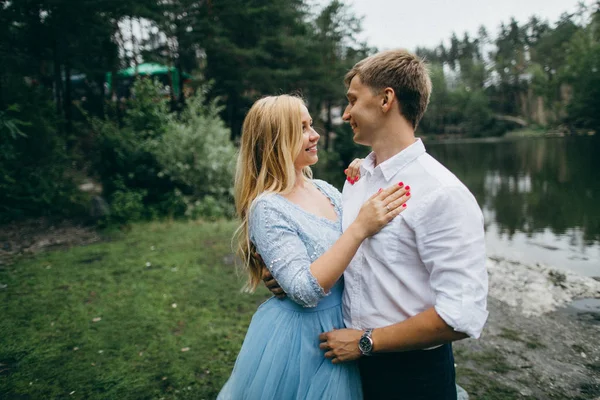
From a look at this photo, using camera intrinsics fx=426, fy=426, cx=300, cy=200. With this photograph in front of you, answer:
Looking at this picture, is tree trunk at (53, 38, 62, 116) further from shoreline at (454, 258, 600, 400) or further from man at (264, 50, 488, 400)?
man at (264, 50, 488, 400)

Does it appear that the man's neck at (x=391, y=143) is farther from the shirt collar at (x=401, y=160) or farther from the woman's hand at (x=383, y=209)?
the woman's hand at (x=383, y=209)

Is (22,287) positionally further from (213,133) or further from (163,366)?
(213,133)

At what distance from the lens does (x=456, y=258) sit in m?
1.37

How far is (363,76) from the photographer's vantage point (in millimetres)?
1646

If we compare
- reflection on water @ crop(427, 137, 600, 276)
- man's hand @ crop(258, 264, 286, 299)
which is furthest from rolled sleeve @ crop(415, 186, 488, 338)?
reflection on water @ crop(427, 137, 600, 276)

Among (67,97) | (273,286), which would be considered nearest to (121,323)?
(273,286)

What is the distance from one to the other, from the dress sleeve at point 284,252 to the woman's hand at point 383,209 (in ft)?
0.94

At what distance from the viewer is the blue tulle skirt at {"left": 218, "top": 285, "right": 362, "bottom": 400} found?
175 cm

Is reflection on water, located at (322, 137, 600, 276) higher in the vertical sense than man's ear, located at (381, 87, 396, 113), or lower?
lower

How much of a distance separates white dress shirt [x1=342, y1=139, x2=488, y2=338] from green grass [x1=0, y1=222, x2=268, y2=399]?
2.50 m

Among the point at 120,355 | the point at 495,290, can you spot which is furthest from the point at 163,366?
the point at 495,290

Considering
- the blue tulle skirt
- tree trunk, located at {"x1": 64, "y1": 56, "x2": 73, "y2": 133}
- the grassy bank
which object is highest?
tree trunk, located at {"x1": 64, "y1": 56, "x2": 73, "y2": 133}

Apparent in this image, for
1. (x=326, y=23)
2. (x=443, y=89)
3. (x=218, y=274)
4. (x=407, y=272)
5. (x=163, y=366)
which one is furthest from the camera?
(x=443, y=89)

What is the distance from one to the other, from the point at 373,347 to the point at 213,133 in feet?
36.1
